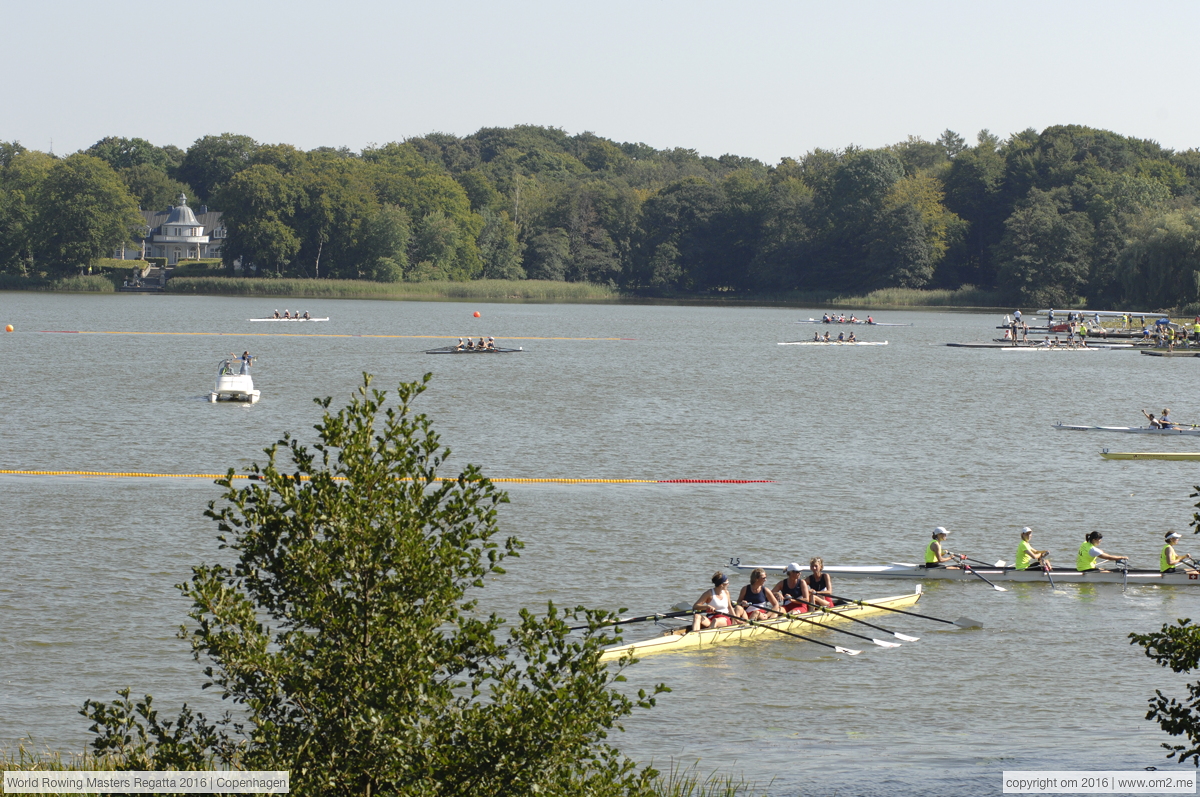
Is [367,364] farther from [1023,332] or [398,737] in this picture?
[398,737]

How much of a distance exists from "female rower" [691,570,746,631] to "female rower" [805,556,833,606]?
54.6 inches

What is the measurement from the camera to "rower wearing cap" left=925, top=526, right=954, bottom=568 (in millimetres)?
19031

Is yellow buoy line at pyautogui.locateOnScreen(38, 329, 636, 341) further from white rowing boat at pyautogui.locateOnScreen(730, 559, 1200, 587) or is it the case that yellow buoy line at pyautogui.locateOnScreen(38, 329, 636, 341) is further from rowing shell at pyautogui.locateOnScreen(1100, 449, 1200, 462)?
white rowing boat at pyautogui.locateOnScreen(730, 559, 1200, 587)

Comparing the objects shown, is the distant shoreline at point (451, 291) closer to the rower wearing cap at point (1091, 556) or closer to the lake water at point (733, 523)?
the lake water at point (733, 523)

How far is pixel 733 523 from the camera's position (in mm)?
23062

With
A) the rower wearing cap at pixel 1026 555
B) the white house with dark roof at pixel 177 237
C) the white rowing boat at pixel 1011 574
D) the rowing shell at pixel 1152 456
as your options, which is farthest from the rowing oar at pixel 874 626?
the white house with dark roof at pixel 177 237

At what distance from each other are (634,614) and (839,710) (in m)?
3.82

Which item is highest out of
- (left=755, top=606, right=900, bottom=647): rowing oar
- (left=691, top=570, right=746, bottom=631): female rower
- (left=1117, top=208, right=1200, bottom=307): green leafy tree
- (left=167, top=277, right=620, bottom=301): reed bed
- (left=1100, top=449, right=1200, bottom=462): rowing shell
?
(left=1117, top=208, right=1200, bottom=307): green leafy tree

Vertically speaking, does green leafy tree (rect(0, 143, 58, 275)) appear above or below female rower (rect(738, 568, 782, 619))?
above

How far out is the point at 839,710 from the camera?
531 inches

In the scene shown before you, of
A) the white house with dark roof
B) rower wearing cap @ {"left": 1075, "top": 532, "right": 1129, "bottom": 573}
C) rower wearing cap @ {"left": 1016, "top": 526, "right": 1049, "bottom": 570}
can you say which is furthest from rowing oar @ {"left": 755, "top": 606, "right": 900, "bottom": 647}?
the white house with dark roof

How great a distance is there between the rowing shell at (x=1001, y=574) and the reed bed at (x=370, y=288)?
358 ft

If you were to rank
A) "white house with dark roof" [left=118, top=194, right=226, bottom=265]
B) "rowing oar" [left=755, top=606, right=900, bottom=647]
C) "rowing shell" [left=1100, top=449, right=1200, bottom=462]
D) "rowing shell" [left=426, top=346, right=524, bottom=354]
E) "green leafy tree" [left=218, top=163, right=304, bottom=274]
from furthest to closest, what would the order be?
"white house with dark roof" [left=118, top=194, right=226, bottom=265]
"green leafy tree" [left=218, top=163, right=304, bottom=274]
"rowing shell" [left=426, top=346, right=524, bottom=354]
"rowing shell" [left=1100, top=449, right=1200, bottom=462]
"rowing oar" [left=755, top=606, right=900, bottom=647]

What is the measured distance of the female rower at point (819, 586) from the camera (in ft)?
54.6
